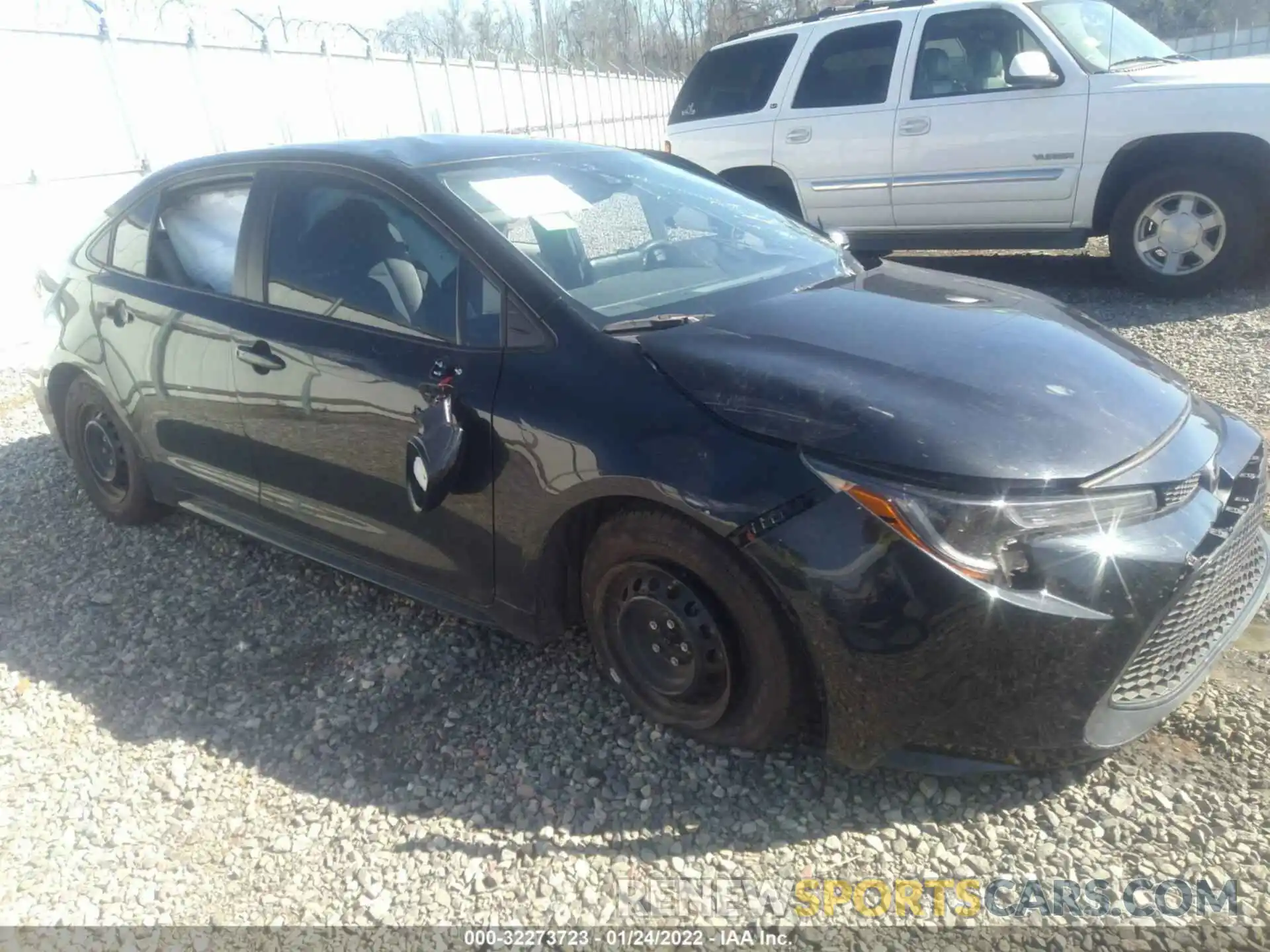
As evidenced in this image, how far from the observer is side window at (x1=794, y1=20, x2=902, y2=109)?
7.28 m

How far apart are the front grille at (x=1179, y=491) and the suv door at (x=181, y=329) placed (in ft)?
9.71

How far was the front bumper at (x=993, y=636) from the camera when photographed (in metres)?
2.09

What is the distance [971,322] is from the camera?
2771 mm

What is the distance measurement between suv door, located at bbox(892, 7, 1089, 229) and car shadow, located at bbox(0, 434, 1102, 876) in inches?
206

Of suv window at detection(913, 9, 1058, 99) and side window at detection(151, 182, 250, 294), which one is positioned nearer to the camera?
side window at detection(151, 182, 250, 294)

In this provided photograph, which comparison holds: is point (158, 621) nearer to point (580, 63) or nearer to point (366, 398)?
point (366, 398)

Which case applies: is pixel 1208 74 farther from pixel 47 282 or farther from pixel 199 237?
pixel 47 282

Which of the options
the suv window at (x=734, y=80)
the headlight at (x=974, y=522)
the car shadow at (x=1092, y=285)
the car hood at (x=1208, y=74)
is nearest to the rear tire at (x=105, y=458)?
the headlight at (x=974, y=522)

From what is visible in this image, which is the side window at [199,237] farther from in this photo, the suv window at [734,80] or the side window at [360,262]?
the suv window at [734,80]

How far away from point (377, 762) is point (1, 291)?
7.89m

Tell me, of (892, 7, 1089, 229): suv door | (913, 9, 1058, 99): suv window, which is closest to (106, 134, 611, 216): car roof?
(892, 7, 1089, 229): suv door

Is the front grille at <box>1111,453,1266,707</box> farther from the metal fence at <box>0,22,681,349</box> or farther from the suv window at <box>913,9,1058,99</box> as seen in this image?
the suv window at <box>913,9,1058,99</box>

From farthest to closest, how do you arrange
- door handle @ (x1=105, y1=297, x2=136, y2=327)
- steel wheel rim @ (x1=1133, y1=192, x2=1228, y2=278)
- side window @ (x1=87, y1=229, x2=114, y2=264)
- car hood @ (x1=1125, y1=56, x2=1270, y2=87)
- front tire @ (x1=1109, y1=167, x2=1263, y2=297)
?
steel wheel rim @ (x1=1133, y1=192, x2=1228, y2=278) < front tire @ (x1=1109, y1=167, x2=1263, y2=297) < car hood @ (x1=1125, y1=56, x2=1270, y2=87) < side window @ (x1=87, y1=229, x2=114, y2=264) < door handle @ (x1=105, y1=297, x2=136, y2=327)

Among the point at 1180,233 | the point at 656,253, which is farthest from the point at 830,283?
the point at 1180,233
